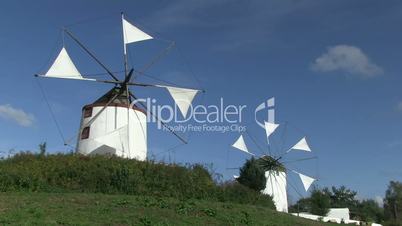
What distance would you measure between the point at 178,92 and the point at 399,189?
2590 inches

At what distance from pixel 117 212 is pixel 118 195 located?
4.61m

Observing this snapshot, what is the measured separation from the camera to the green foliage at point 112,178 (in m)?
21.9

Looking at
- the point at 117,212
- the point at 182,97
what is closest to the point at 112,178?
the point at 117,212

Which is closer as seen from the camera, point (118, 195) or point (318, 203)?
point (118, 195)

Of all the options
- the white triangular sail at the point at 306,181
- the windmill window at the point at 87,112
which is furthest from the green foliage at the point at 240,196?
the white triangular sail at the point at 306,181

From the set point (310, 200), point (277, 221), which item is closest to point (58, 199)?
point (277, 221)

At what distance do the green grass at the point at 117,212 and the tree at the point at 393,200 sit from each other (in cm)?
6814

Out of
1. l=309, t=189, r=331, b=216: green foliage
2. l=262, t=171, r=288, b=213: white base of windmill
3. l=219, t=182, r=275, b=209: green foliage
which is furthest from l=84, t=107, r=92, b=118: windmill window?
l=309, t=189, r=331, b=216: green foliage

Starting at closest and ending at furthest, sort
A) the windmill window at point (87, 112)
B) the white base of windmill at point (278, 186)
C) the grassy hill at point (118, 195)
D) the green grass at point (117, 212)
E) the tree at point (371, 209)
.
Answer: the green grass at point (117, 212) < the grassy hill at point (118, 195) < the windmill window at point (87, 112) < the white base of windmill at point (278, 186) < the tree at point (371, 209)

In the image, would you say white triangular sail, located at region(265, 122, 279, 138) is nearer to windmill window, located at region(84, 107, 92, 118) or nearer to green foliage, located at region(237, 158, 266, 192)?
green foliage, located at region(237, 158, 266, 192)

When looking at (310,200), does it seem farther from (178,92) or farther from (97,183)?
(97,183)

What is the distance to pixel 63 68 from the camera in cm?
3186

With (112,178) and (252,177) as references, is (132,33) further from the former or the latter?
(112,178)

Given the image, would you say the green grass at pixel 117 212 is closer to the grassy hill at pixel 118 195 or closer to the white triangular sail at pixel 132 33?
the grassy hill at pixel 118 195
